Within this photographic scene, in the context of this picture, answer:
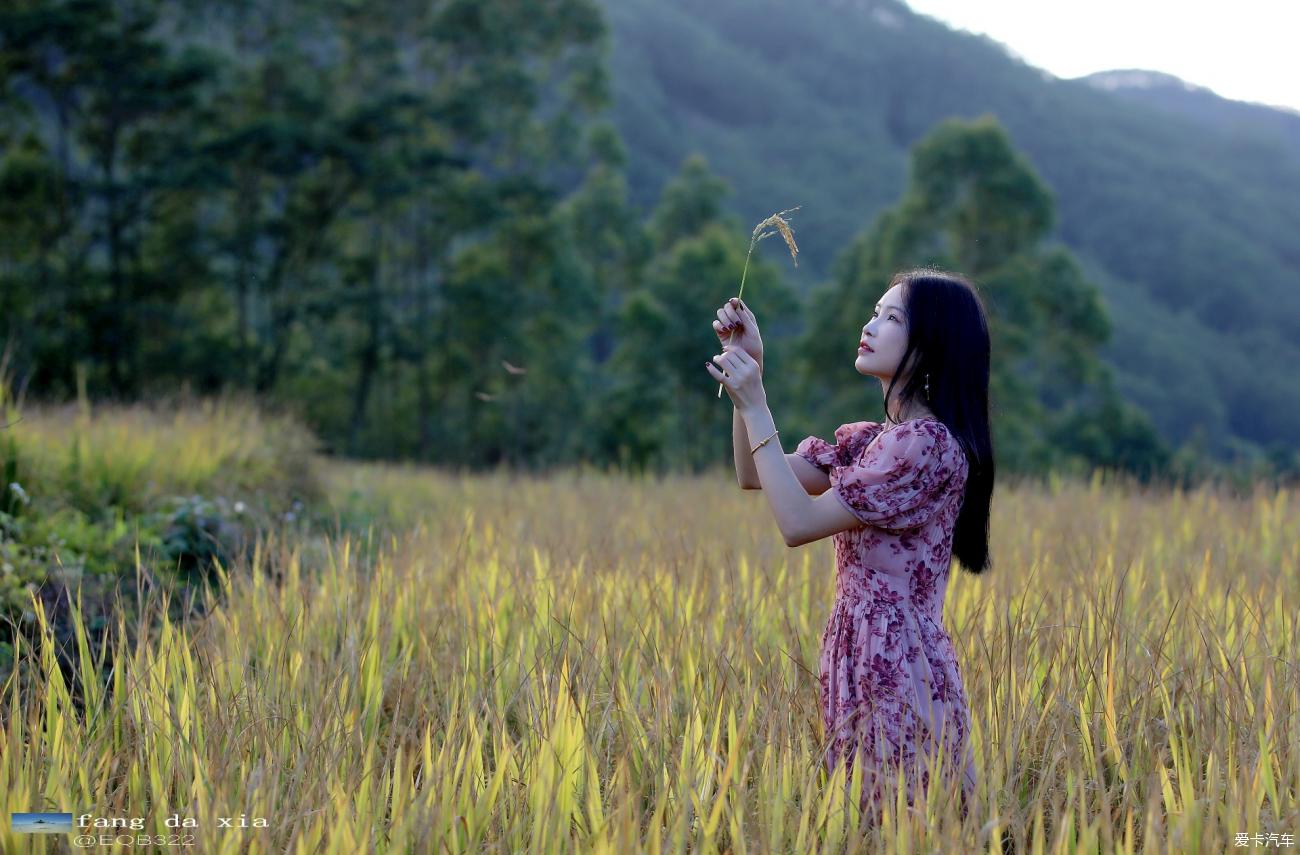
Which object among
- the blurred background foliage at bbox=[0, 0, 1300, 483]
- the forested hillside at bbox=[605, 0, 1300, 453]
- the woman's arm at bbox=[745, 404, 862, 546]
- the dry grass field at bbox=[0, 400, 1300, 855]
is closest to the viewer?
the dry grass field at bbox=[0, 400, 1300, 855]

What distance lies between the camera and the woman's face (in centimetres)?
252

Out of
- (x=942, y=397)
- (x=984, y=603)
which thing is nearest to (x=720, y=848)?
(x=942, y=397)

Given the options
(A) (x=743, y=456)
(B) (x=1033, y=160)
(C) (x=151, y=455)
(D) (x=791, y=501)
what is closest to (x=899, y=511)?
(D) (x=791, y=501)

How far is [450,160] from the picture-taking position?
25141 millimetres

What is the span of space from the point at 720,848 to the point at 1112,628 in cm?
138

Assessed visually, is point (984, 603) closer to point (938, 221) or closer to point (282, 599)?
point (282, 599)

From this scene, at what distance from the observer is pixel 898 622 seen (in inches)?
96.3

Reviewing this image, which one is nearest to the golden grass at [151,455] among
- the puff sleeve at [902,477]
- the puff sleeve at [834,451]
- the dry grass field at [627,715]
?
the dry grass field at [627,715]

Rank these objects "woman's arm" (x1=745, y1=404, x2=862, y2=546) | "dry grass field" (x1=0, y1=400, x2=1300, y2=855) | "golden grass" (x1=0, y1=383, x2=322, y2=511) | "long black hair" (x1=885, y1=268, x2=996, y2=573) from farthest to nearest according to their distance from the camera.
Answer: "golden grass" (x1=0, y1=383, x2=322, y2=511), "long black hair" (x1=885, y1=268, x2=996, y2=573), "woman's arm" (x1=745, y1=404, x2=862, y2=546), "dry grass field" (x1=0, y1=400, x2=1300, y2=855)

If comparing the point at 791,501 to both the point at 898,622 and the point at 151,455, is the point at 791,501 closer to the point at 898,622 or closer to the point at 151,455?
the point at 898,622

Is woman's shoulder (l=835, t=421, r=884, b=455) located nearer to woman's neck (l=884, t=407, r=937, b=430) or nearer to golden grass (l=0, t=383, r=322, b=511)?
woman's neck (l=884, t=407, r=937, b=430)

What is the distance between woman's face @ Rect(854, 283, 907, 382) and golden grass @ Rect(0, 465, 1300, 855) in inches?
32.9

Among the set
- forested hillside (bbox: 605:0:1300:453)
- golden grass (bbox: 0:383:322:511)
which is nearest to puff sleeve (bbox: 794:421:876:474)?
golden grass (bbox: 0:383:322:511)

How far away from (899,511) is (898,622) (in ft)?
0.90
